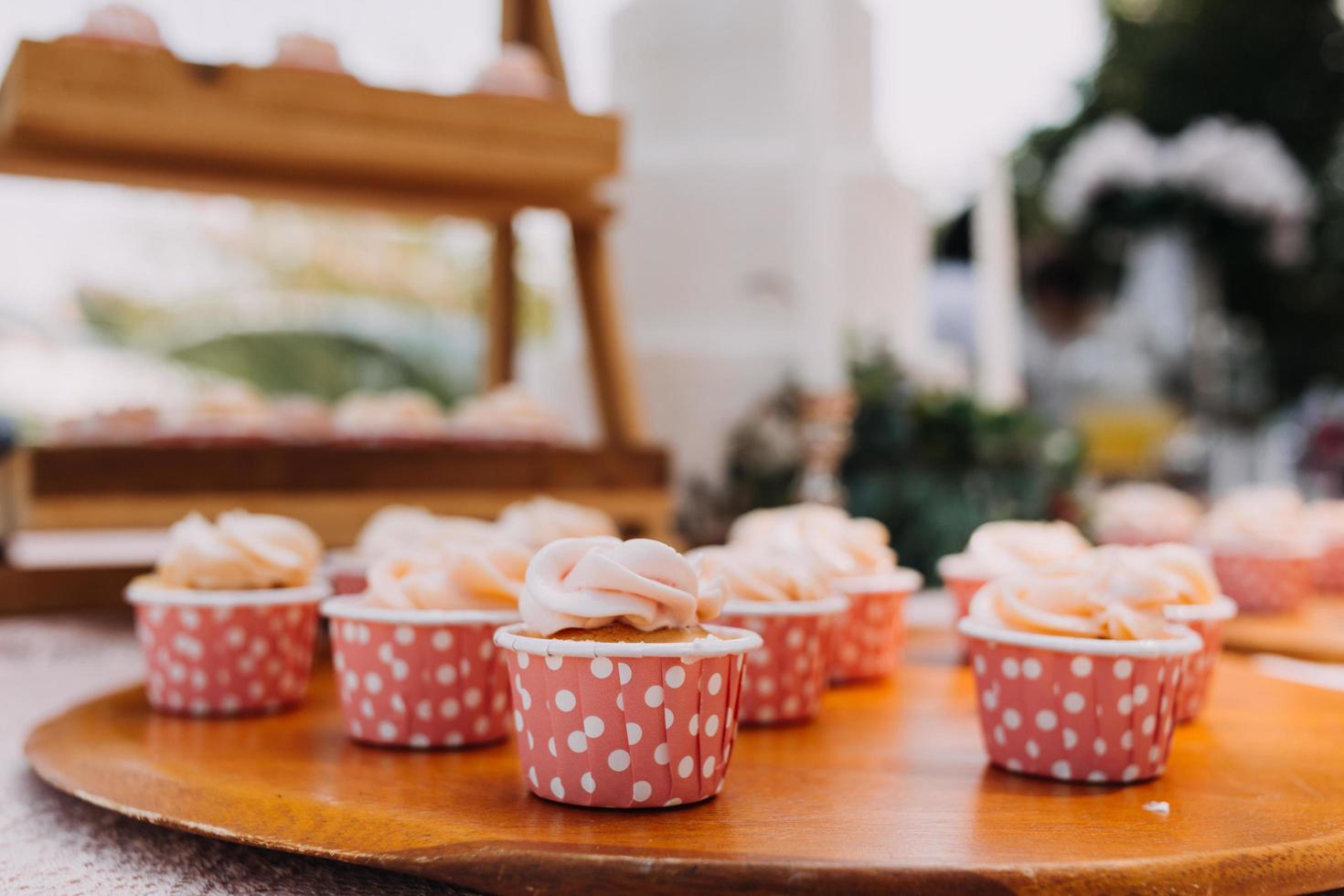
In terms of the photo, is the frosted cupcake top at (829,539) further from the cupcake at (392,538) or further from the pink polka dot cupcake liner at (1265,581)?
the pink polka dot cupcake liner at (1265,581)

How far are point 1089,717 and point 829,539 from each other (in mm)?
588

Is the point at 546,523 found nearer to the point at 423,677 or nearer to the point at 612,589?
the point at 423,677

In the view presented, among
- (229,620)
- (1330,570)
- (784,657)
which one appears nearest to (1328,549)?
(1330,570)

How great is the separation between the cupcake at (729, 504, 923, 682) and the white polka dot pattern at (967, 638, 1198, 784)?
1.13 feet

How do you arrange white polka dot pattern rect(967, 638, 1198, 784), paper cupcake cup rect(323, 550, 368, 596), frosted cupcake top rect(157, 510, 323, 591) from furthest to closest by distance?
paper cupcake cup rect(323, 550, 368, 596) → frosted cupcake top rect(157, 510, 323, 591) → white polka dot pattern rect(967, 638, 1198, 784)

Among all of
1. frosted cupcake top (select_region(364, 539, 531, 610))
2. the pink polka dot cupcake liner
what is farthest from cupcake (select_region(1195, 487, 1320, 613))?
frosted cupcake top (select_region(364, 539, 531, 610))

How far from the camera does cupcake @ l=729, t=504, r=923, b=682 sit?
4.78 feet

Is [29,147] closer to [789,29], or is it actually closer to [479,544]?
[479,544]

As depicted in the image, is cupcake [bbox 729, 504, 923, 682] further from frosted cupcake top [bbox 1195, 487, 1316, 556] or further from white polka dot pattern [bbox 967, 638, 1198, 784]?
frosted cupcake top [bbox 1195, 487, 1316, 556]

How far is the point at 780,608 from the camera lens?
127cm

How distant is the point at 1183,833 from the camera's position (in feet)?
2.69

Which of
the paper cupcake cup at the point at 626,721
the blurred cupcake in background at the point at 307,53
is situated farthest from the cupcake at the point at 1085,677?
the blurred cupcake in background at the point at 307,53

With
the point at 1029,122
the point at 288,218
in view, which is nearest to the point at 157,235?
the point at 288,218

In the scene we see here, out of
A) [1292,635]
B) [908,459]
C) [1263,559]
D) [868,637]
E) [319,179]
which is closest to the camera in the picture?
[868,637]
